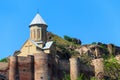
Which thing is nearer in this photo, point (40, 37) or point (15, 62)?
point (15, 62)

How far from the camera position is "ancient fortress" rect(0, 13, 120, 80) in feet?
228

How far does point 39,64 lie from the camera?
70.7m

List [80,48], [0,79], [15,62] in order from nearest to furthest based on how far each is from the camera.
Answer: [0,79], [15,62], [80,48]

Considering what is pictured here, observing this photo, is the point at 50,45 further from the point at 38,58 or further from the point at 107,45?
the point at 107,45

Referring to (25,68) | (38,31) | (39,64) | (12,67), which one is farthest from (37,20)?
Result: (12,67)

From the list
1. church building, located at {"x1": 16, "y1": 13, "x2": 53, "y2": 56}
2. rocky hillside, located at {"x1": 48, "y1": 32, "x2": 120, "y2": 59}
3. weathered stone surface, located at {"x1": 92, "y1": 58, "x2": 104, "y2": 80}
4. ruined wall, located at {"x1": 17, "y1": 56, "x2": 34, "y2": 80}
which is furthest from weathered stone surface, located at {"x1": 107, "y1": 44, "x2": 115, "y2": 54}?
ruined wall, located at {"x1": 17, "y1": 56, "x2": 34, "y2": 80}

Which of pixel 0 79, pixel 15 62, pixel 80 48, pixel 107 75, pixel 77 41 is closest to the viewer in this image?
pixel 0 79

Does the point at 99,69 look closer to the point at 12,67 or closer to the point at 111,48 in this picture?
the point at 12,67

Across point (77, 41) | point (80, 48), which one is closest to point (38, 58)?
point (80, 48)

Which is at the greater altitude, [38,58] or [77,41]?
[77,41]

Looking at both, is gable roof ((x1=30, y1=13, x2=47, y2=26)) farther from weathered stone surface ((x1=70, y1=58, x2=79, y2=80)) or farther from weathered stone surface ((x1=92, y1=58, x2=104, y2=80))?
weathered stone surface ((x1=92, y1=58, x2=104, y2=80))

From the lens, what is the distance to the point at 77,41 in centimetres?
11375

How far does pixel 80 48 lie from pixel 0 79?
39.3 m

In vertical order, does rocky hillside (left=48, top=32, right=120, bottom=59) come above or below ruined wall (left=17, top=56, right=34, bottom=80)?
above
